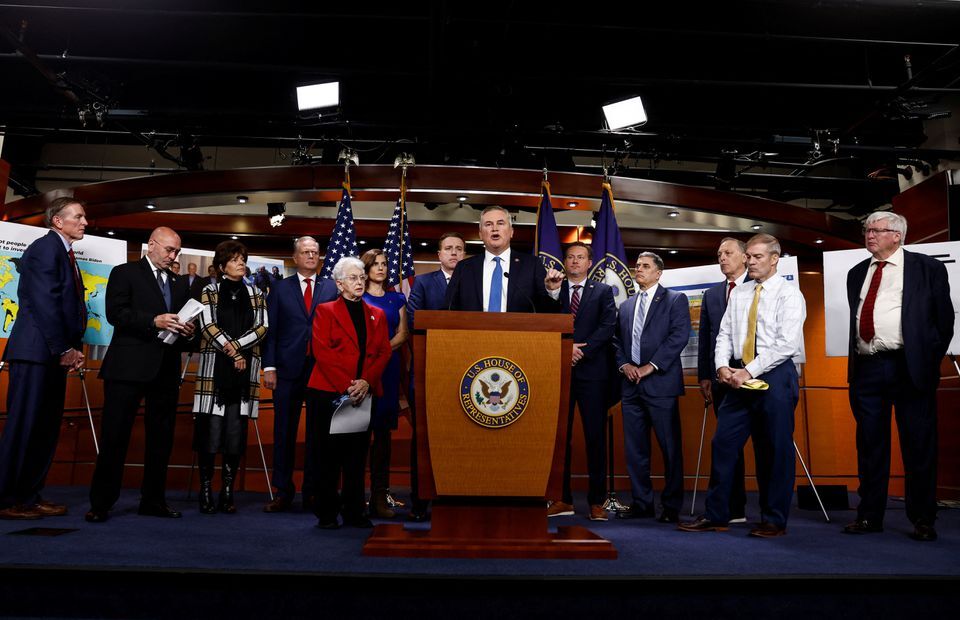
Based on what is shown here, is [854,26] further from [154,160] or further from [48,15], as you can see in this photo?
[154,160]

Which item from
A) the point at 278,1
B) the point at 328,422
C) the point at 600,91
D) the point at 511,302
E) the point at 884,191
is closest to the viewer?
the point at 511,302

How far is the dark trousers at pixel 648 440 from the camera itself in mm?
4312

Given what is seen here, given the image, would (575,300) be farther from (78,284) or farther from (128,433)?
(78,284)

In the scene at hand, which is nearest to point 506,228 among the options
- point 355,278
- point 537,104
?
point 355,278

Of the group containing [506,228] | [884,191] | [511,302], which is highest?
[884,191]

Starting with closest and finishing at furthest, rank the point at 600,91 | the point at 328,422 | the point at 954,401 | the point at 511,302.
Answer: the point at 511,302 < the point at 328,422 < the point at 954,401 < the point at 600,91

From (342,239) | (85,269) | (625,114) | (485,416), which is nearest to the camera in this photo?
(485,416)

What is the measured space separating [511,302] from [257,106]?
6363 mm

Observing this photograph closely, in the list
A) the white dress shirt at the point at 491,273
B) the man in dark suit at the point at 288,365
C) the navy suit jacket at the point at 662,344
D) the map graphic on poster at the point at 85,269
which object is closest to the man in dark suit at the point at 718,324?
the navy suit jacket at the point at 662,344

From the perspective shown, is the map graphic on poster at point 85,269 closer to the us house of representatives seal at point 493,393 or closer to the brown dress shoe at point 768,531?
the us house of representatives seal at point 493,393

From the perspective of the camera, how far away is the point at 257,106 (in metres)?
8.29

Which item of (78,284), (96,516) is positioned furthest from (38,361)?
(96,516)

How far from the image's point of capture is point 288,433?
4.48 metres

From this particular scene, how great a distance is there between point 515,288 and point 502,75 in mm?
4124
